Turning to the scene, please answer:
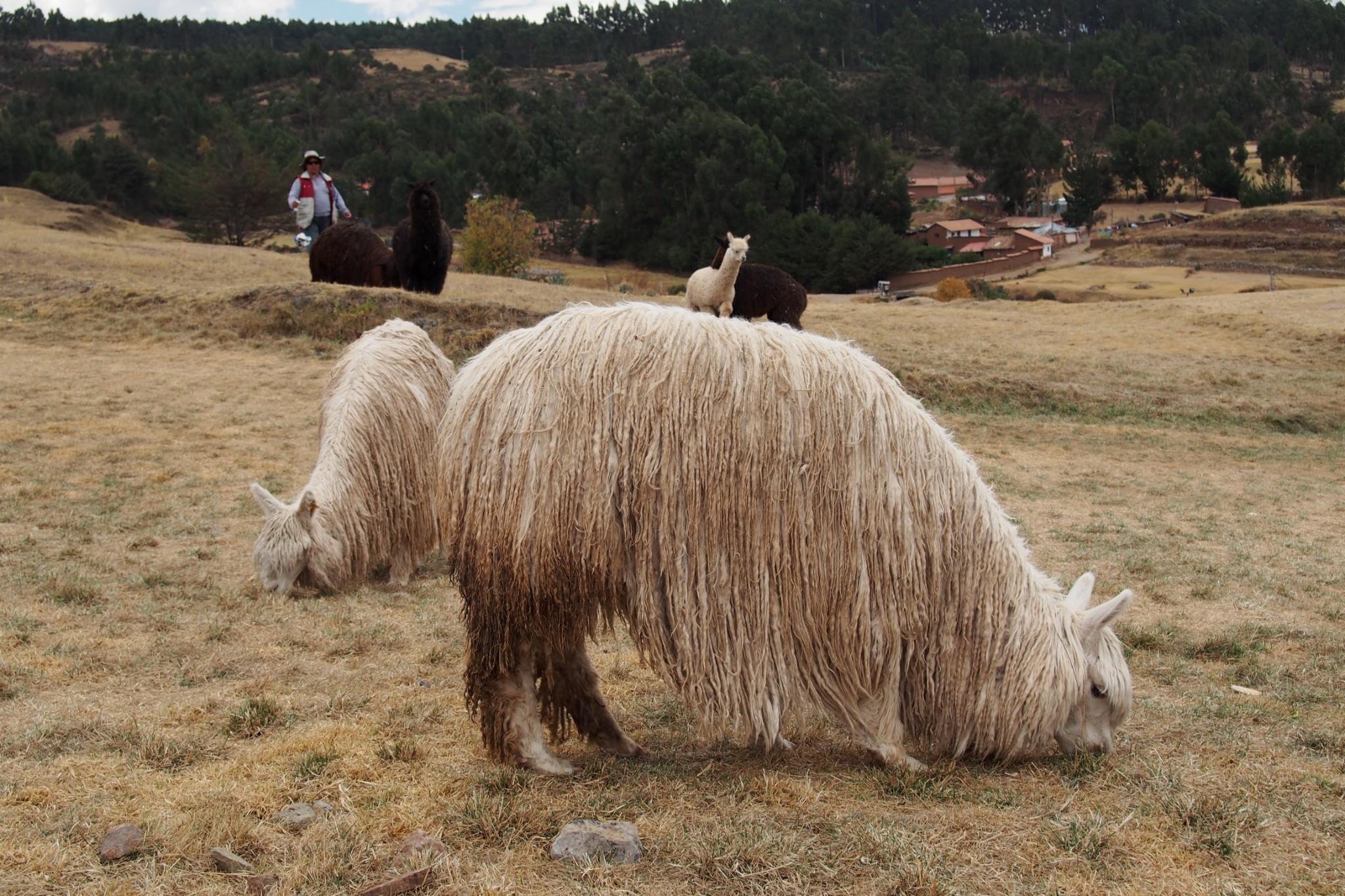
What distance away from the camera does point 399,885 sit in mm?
3287

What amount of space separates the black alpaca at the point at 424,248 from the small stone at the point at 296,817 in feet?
46.1

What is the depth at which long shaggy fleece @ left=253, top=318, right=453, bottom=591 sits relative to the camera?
24.8 ft

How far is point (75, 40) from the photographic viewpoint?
6294 inches

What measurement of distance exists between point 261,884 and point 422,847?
0.50 m

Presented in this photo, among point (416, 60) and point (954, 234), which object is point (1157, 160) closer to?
point (954, 234)

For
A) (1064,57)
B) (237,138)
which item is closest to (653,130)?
(237,138)

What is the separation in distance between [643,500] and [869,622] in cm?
105

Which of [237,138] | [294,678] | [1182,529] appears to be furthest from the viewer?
[237,138]

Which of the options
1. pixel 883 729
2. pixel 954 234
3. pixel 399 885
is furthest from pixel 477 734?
pixel 954 234

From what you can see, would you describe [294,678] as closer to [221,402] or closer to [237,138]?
[221,402]

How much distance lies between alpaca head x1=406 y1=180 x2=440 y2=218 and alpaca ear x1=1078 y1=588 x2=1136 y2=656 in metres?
13.8

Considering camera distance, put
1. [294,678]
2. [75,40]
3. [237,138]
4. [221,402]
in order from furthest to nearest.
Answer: [75,40], [237,138], [221,402], [294,678]

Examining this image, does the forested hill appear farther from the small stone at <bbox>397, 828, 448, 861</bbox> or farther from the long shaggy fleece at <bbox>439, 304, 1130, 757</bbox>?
the small stone at <bbox>397, 828, 448, 861</bbox>

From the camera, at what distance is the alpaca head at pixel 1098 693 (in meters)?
4.53
